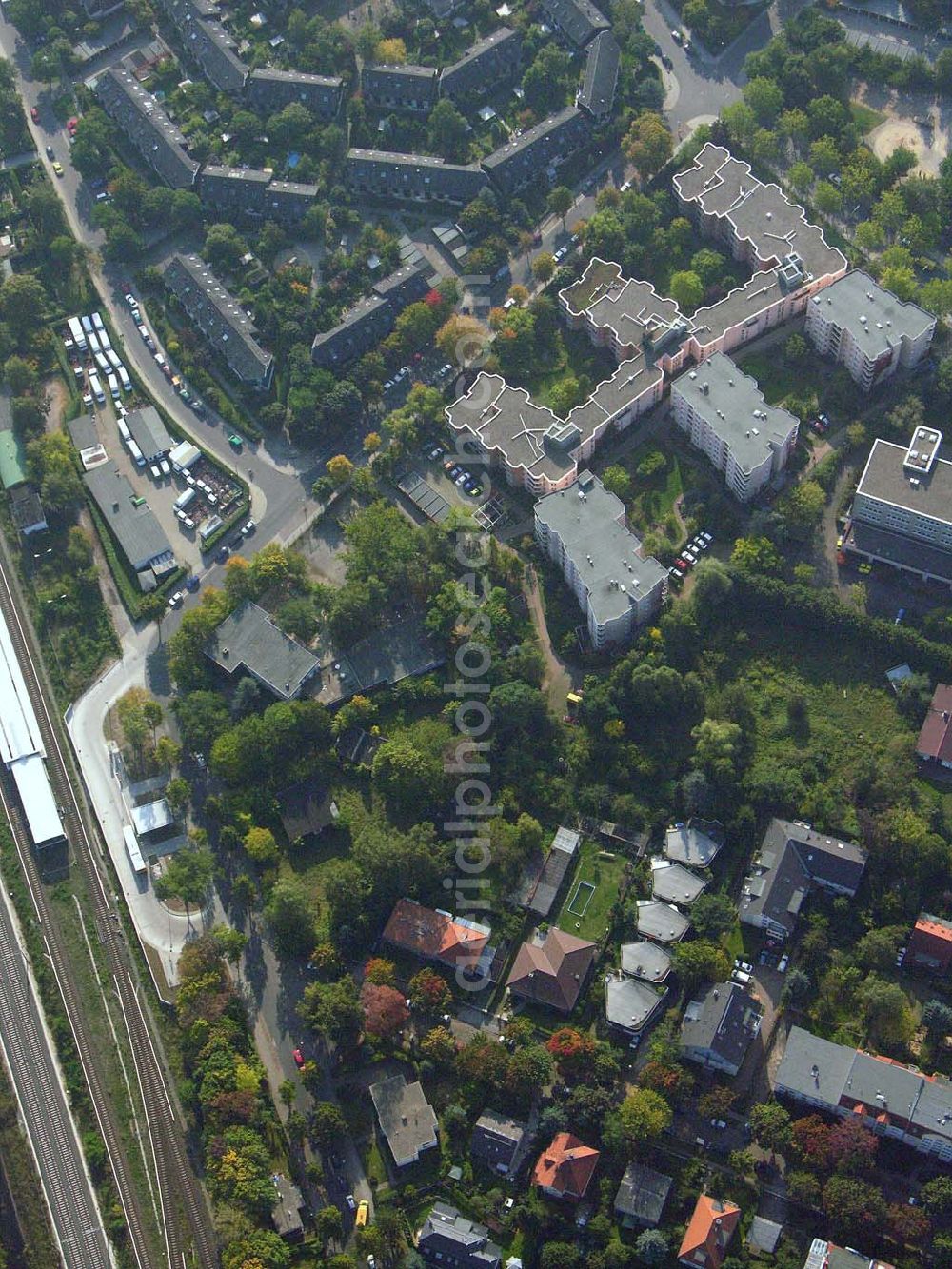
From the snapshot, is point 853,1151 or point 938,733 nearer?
point 853,1151

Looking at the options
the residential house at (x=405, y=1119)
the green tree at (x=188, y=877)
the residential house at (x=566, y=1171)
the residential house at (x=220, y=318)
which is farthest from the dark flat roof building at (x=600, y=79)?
the residential house at (x=566, y=1171)

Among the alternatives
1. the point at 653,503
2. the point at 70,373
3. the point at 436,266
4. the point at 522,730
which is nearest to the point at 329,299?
the point at 436,266

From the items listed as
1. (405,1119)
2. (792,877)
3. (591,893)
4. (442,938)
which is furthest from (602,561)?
(405,1119)

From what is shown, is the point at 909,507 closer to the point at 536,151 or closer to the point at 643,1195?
the point at 536,151


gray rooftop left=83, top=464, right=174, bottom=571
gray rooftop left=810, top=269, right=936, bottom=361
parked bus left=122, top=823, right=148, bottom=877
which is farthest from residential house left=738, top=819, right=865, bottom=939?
gray rooftop left=83, top=464, right=174, bottom=571

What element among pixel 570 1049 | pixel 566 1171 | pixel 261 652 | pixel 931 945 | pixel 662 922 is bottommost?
pixel 566 1171

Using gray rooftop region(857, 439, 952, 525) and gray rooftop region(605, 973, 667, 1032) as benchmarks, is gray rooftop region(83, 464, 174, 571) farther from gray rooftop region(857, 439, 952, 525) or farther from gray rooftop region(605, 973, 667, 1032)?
gray rooftop region(857, 439, 952, 525)

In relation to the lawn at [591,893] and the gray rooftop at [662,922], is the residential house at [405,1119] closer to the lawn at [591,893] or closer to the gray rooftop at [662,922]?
the lawn at [591,893]
